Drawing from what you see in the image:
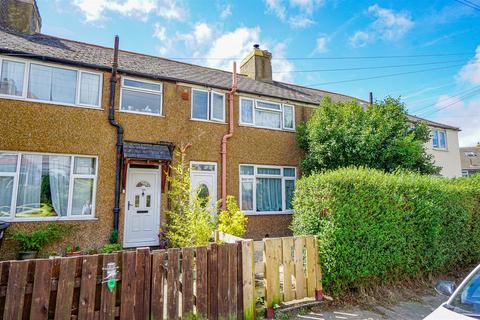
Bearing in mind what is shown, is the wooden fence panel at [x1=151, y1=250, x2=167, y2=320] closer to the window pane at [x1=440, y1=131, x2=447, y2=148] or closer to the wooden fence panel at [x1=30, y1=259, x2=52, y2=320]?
the wooden fence panel at [x1=30, y1=259, x2=52, y2=320]

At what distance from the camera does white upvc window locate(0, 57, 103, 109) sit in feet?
23.9

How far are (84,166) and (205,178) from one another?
12.4 feet

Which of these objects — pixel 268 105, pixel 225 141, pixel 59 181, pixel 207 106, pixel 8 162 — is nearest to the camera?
pixel 8 162

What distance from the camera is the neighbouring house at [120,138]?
7.28 m

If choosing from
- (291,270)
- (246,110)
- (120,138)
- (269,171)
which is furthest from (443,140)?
(120,138)

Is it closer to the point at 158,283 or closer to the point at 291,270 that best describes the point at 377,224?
the point at 291,270

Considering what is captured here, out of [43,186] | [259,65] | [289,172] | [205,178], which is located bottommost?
[43,186]

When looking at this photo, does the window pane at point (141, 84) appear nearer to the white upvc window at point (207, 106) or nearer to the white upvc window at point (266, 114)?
the white upvc window at point (207, 106)

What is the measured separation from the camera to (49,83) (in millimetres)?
7688

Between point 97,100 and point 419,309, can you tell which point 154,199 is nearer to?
point 97,100

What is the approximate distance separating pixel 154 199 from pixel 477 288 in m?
8.10

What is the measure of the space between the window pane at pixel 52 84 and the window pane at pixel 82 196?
2449 millimetres

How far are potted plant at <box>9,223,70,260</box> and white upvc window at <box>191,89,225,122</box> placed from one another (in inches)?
211

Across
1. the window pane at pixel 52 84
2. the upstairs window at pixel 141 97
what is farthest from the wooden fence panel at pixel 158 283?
the window pane at pixel 52 84
